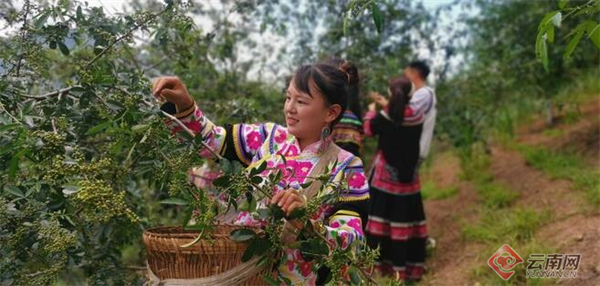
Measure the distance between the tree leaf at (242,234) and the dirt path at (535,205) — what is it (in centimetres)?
244

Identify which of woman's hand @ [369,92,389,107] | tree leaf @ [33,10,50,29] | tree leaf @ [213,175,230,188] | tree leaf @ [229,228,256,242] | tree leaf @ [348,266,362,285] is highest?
tree leaf @ [33,10,50,29]

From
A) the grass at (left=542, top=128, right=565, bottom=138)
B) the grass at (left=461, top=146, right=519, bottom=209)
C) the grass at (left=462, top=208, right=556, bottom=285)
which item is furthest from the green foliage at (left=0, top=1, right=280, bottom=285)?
the grass at (left=542, top=128, right=565, bottom=138)

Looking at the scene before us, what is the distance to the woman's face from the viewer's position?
1904mm

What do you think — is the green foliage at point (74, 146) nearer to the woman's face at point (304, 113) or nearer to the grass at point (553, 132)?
the woman's face at point (304, 113)

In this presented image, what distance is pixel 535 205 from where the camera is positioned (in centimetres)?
480

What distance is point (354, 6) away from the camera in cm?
184

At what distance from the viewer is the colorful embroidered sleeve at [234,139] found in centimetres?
202

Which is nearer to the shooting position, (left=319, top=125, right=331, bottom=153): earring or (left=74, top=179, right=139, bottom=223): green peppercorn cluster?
(left=74, top=179, right=139, bottom=223): green peppercorn cluster

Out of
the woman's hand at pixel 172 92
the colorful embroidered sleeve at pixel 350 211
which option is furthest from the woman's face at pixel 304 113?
the woman's hand at pixel 172 92

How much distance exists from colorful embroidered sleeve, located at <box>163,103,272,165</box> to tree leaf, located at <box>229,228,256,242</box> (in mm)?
597

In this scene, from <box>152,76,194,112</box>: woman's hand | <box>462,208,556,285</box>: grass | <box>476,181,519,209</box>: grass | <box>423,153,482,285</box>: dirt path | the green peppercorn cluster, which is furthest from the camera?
<box>476,181,519,209</box>: grass

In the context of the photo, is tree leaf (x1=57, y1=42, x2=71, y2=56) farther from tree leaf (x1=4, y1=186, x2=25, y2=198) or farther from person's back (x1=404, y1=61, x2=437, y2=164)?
person's back (x1=404, y1=61, x2=437, y2=164)

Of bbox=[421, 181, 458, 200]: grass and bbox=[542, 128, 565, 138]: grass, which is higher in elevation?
bbox=[542, 128, 565, 138]: grass

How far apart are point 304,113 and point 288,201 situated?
1.66 ft
